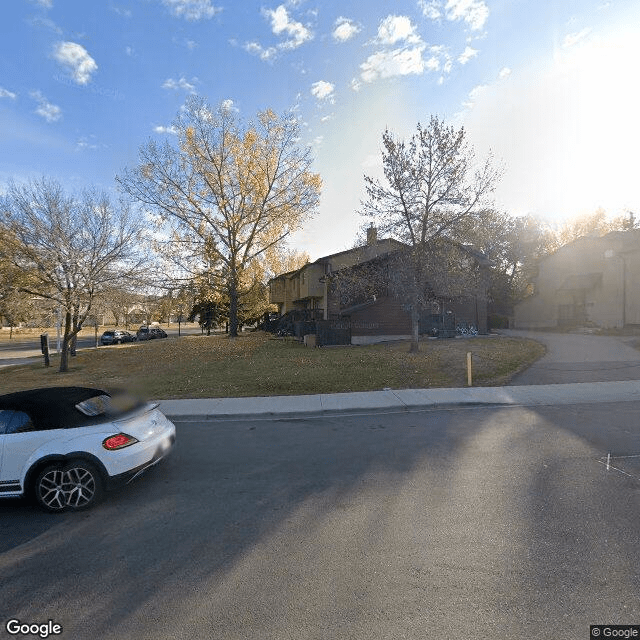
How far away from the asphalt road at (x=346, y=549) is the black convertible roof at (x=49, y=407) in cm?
96

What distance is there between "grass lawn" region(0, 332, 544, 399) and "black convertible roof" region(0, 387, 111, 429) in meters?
3.15

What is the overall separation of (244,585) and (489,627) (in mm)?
1697

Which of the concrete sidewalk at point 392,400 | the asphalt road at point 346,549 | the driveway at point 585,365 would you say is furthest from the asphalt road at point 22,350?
the driveway at point 585,365

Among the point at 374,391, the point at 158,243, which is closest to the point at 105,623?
the point at 374,391

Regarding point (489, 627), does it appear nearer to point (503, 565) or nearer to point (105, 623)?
point (503, 565)

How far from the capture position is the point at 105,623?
2.56 meters

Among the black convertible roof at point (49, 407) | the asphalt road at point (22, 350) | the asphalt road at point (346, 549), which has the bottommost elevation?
the asphalt road at point (22, 350)

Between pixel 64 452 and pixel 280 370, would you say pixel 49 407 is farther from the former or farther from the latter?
pixel 280 370

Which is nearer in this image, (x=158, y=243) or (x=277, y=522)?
(x=277, y=522)

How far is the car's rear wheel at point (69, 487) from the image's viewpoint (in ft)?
13.8

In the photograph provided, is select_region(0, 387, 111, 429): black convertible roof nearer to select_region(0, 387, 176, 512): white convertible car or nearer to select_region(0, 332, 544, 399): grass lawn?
select_region(0, 387, 176, 512): white convertible car

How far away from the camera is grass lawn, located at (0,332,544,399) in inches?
440

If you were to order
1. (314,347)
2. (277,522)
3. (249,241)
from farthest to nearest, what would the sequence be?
1. (249,241)
2. (314,347)
3. (277,522)

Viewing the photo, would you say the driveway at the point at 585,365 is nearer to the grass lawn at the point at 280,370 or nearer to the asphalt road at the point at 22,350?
the grass lawn at the point at 280,370
